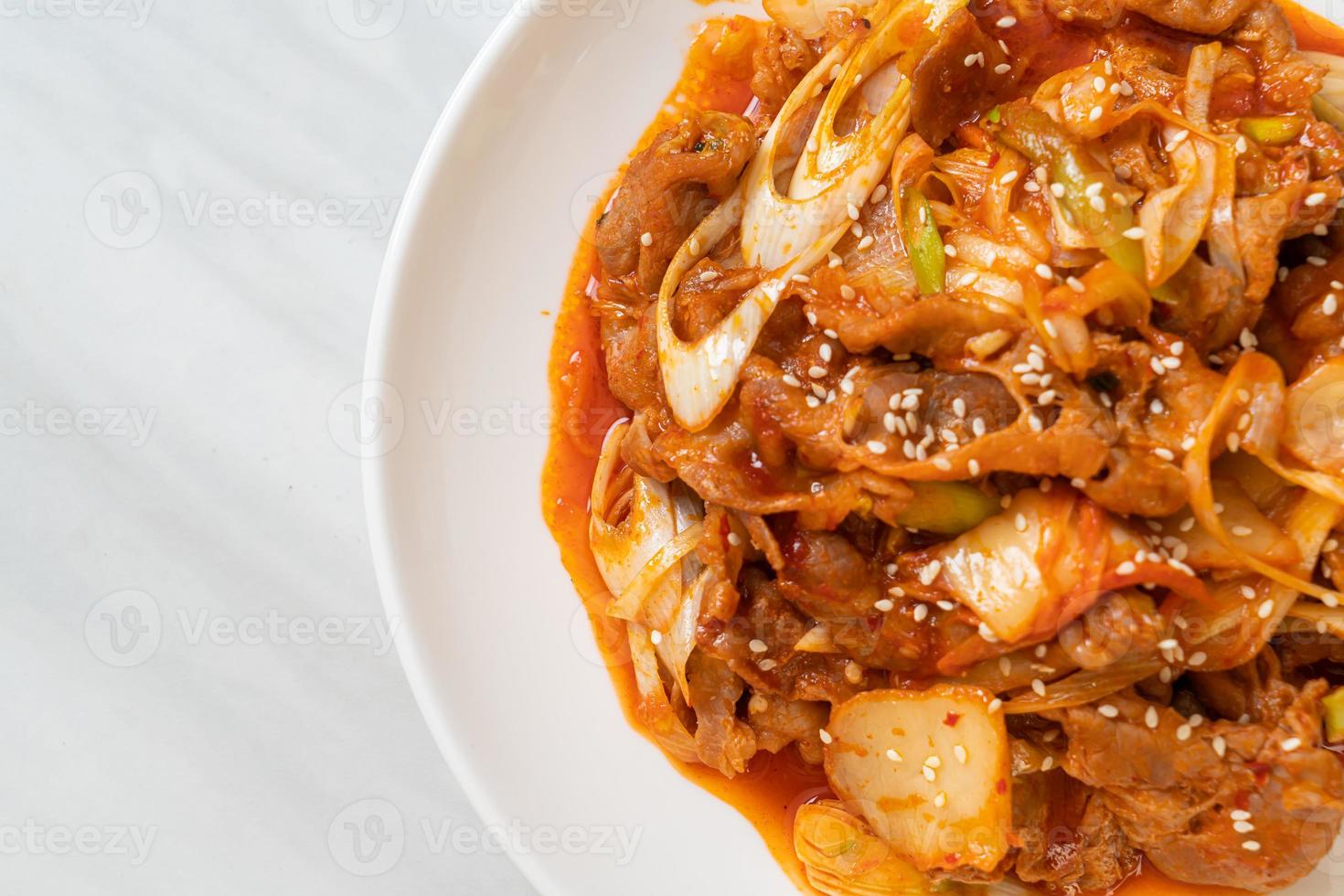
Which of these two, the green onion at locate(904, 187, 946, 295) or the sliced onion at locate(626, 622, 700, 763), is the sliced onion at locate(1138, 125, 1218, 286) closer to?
the green onion at locate(904, 187, 946, 295)

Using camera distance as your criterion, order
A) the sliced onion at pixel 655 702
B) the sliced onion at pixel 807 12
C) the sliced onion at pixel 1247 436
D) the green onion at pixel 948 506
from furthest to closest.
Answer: the sliced onion at pixel 807 12, the sliced onion at pixel 655 702, the green onion at pixel 948 506, the sliced onion at pixel 1247 436

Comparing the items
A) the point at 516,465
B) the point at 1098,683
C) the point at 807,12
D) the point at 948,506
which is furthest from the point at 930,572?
the point at 807,12

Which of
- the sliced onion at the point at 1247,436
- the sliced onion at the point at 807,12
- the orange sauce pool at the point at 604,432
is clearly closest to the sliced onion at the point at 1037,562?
the sliced onion at the point at 1247,436

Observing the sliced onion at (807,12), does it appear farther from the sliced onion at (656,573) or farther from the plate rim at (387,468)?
the sliced onion at (656,573)

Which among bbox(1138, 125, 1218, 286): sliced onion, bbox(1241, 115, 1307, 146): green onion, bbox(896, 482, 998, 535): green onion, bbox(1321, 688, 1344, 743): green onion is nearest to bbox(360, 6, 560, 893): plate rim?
bbox(896, 482, 998, 535): green onion

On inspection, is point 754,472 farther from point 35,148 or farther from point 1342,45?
point 35,148

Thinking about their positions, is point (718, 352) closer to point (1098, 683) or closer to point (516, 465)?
point (516, 465)
